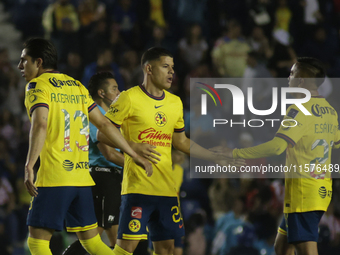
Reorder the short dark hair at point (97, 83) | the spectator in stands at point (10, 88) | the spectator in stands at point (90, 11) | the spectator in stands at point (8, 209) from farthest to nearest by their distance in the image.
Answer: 1. the spectator in stands at point (90, 11)
2. the spectator in stands at point (10, 88)
3. the spectator in stands at point (8, 209)
4. the short dark hair at point (97, 83)

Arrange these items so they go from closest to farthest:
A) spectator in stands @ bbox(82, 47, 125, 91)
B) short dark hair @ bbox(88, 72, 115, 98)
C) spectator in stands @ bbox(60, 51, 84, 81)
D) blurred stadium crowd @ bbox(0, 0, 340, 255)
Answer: short dark hair @ bbox(88, 72, 115, 98), blurred stadium crowd @ bbox(0, 0, 340, 255), spectator in stands @ bbox(82, 47, 125, 91), spectator in stands @ bbox(60, 51, 84, 81)

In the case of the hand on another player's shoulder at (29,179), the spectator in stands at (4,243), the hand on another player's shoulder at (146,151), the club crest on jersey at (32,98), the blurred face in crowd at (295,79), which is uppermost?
the blurred face in crowd at (295,79)

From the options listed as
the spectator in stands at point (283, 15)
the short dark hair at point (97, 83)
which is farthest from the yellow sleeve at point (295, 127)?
the spectator in stands at point (283, 15)

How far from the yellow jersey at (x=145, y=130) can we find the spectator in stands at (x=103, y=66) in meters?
4.49

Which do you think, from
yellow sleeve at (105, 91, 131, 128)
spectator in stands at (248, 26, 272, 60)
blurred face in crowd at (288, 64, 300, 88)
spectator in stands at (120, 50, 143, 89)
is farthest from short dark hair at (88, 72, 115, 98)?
spectator in stands at (248, 26, 272, 60)

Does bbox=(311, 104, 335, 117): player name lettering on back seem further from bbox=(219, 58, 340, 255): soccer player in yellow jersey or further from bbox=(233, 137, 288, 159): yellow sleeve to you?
bbox=(233, 137, 288, 159): yellow sleeve

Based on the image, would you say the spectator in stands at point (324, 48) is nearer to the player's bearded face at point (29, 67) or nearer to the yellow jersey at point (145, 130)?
the yellow jersey at point (145, 130)

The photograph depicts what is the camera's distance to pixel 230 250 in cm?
680

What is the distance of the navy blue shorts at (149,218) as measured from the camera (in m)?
4.05

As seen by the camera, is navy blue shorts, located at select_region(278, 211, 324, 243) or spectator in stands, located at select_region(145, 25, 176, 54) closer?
navy blue shorts, located at select_region(278, 211, 324, 243)

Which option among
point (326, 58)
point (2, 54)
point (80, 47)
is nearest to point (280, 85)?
point (326, 58)

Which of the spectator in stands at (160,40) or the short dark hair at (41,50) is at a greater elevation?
the spectator in stands at (160,40)

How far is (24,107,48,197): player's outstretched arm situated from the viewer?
345 centimetres

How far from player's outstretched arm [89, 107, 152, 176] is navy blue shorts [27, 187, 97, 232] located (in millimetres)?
465
